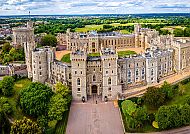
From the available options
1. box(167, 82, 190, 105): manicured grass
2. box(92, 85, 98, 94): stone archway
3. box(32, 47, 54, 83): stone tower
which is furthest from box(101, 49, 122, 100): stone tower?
box(32, 47, 54, 83): stone tower

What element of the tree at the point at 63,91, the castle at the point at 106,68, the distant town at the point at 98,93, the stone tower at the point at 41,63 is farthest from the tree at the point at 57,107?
the stone tower at the point at 41,63

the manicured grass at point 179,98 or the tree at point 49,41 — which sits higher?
the tree at point 49,41

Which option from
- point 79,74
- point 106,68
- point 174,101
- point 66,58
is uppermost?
point 106,68

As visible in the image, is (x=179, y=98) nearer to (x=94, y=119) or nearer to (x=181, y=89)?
(x=181, y=89)

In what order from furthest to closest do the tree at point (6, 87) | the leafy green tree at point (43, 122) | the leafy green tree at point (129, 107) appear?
the tree at point (6, 87) → the leafy green tree at point (129, 107) → the leafy green tree at point (43, 122)

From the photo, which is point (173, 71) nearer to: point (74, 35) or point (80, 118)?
point (80, 118)

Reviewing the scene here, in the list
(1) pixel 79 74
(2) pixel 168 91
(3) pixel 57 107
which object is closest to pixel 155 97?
(2) pixel 168 91

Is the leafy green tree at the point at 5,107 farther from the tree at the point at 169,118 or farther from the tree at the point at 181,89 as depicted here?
the tree at the point at 181,89
